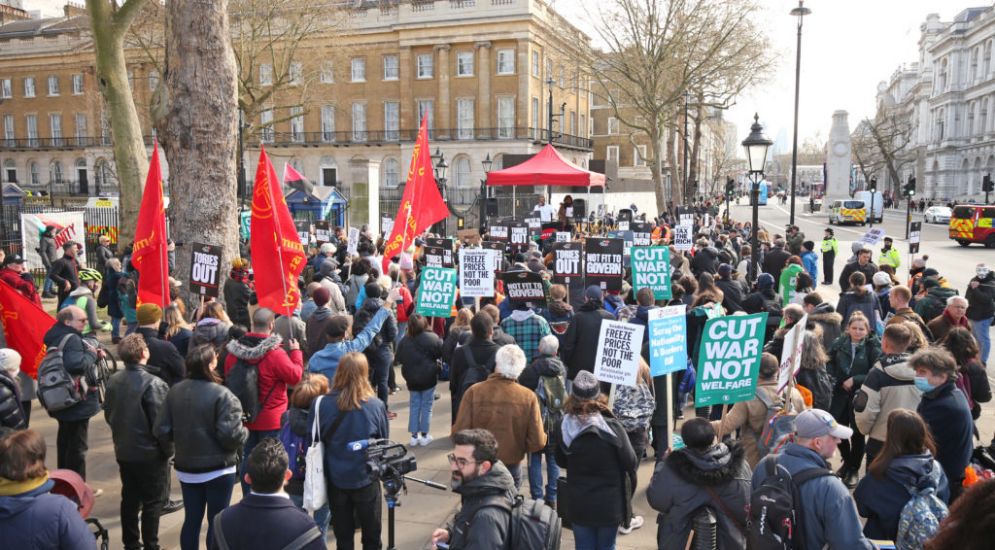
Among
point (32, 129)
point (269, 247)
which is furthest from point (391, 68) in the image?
point (269, 247)

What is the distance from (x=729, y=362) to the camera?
5.61m

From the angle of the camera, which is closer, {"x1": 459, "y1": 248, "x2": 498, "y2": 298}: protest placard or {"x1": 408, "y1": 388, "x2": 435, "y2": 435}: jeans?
{"x1": 408, "y1": 388, "x2": 435, "y2": 435}: jeans

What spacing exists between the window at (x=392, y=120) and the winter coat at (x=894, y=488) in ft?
177

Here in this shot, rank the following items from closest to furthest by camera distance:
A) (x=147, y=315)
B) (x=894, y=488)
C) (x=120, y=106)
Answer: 1. (x=894, y=488)
2. (x=147, y=315)
3. (x=120, y=106)

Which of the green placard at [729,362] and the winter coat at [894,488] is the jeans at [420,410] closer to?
the green placard at [729,362]

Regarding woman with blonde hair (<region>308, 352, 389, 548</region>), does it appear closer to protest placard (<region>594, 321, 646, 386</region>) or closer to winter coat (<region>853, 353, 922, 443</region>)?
protest placard (<region>594, 321, 646, 386</region>)

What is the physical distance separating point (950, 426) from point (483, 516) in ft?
11.4

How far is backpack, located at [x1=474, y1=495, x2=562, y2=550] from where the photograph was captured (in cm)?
355

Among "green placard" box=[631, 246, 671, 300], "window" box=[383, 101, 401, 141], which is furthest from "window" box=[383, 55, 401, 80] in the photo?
"green placard" box=[631, 246, 671, 300]

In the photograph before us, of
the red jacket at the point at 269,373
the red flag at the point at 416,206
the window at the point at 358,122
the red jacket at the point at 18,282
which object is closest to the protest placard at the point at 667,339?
the red jacket at the point at 269,373

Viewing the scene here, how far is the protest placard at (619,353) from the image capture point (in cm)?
591

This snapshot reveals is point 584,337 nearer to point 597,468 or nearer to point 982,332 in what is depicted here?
point 597,468

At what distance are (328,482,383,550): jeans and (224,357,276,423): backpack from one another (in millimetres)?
1304

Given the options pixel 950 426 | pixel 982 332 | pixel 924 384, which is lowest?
pixel 982 332
